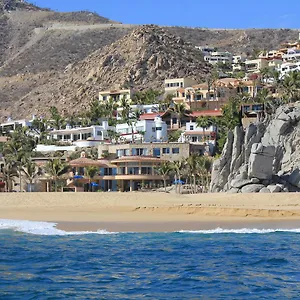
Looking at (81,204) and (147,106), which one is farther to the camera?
(147,106)

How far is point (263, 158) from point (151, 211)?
1296 centimetres

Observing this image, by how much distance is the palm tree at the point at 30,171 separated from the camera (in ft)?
220

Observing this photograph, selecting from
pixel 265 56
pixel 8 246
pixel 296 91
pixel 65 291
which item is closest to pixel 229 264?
pixel 65 291

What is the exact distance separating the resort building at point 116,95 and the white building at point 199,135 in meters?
27.5

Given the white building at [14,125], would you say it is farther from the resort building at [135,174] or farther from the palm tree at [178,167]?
the palm tree at [178,167]

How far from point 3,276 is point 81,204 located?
24.4 metres

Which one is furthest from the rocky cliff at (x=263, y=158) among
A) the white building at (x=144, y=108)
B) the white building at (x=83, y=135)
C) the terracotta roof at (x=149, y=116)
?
the white building at (x=144, y=108)

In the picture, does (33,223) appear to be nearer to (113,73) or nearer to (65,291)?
(65,291)

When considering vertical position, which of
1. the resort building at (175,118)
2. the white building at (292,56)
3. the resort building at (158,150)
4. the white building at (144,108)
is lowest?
the resort building at (158,150)

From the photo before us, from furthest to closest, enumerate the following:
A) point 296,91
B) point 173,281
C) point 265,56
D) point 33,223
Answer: point 265,56 → point 296,91 → point 33,223 → point 173,281

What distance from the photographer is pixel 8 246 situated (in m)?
26.7

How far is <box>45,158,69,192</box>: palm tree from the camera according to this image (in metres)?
65.8

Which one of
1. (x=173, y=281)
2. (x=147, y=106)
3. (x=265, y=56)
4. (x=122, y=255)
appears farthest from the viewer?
(x=265, y=56)

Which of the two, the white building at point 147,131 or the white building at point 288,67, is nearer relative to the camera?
the white building at point 147,131
